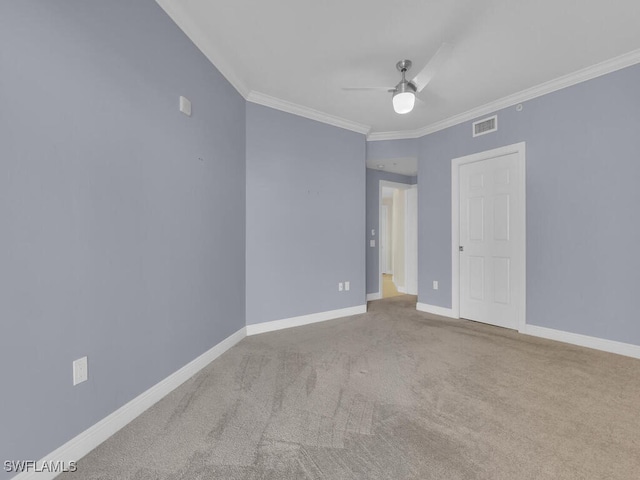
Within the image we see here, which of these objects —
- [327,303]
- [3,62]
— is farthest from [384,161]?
[3,62]

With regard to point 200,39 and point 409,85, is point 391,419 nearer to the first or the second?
point 409,85

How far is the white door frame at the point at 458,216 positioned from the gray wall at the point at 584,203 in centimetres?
6

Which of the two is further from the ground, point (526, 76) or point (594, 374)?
point (526, 76)

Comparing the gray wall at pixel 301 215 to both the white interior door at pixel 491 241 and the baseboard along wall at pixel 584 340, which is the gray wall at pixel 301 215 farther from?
the baseboard along wall at pixel 584 340

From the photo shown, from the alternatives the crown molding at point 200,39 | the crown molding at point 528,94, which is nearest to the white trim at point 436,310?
the crown molding at point 528,94

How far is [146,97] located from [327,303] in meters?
2.98

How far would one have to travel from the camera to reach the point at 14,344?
1135mm

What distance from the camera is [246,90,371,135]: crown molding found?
128 inches

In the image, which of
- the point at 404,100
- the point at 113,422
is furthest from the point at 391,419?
the point at 404,100

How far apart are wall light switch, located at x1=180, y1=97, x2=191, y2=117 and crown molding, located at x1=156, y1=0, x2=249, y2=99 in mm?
493

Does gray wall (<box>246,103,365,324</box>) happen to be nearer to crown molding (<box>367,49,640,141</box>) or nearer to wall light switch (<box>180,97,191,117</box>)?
crown molding (<box>367,49,640,141</box>)

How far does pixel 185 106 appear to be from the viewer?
86.3 inches

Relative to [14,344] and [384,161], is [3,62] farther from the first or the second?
[384,161]

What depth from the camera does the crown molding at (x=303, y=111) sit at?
3.26 metres
